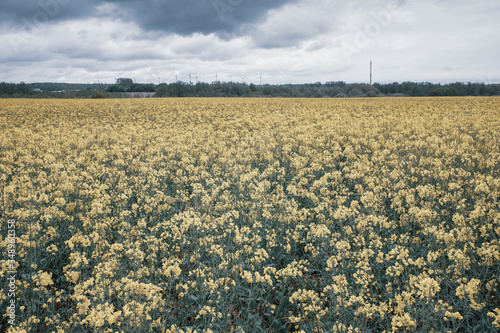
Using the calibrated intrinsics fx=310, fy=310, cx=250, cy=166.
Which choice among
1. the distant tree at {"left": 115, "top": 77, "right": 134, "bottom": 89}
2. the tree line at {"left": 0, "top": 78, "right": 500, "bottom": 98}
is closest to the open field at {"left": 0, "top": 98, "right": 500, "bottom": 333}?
the tree line at {"left": 0, "top": 78, "right": 500, "bottom": 98}

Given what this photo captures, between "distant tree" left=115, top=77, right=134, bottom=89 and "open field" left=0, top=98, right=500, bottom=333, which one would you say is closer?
"open field" left=0, top=98, right=500, bottom=333

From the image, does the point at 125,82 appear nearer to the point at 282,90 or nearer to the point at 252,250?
the point at 282,90

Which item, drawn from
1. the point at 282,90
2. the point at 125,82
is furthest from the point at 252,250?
the point at 125,82

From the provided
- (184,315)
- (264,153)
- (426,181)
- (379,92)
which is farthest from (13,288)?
(379,92)

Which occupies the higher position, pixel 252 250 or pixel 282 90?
pixel 282 90

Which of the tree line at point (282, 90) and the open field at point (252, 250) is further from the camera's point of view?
the tree line at point (282, 90)

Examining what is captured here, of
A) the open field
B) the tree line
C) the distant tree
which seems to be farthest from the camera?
the distant tree

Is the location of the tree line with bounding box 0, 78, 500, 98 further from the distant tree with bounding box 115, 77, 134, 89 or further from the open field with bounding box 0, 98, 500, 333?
the open field with bounding box 0, 98, 500, 333

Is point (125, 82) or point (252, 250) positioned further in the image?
point (125, 82)

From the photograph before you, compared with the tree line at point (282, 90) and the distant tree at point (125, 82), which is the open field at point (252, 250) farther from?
the distant tree at point (125, 82)

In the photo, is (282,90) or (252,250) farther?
(282,90)

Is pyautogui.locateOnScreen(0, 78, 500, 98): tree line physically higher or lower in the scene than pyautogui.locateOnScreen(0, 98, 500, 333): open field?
higher

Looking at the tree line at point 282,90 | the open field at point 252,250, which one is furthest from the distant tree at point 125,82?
the open field at point 252,250

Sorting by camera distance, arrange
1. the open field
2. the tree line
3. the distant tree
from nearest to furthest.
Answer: the open field < the tree line < the distant tree
